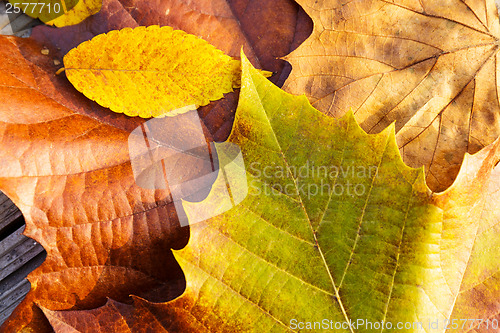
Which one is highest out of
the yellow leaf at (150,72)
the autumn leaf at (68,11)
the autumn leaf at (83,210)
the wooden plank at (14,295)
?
the autumn leaf at (68,11)

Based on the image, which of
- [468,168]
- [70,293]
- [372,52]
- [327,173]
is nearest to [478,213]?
[468,168]

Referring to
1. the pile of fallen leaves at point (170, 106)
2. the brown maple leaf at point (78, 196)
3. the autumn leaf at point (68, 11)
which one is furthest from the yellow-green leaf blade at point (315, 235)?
the autumn leaf at point (68, 11)

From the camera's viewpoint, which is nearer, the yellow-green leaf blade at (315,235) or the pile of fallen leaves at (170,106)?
the yellow-green leaf blade at (315,235)

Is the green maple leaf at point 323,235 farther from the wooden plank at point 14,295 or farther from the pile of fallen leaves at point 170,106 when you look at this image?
the wooden plank at point 14,295

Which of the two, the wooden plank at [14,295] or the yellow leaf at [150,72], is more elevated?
the yellow leaf at [150,72]

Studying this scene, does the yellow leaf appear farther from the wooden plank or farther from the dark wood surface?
the wooden plank

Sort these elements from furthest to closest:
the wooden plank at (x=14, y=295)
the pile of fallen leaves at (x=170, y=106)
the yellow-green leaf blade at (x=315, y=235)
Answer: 1. the wooden plank at (x=14, y=295)
2. the pile of fallen leaves at (x=170, y=106)
3. the yellow-green leaf blade at (x=315, y=235)

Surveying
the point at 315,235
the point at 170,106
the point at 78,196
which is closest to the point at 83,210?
the point at 78,196

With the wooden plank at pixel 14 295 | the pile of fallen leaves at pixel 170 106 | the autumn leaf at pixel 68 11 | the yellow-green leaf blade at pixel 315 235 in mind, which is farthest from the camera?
the wooden plank at pixel 14 295

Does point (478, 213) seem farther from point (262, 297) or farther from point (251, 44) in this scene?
point (251, 44)
